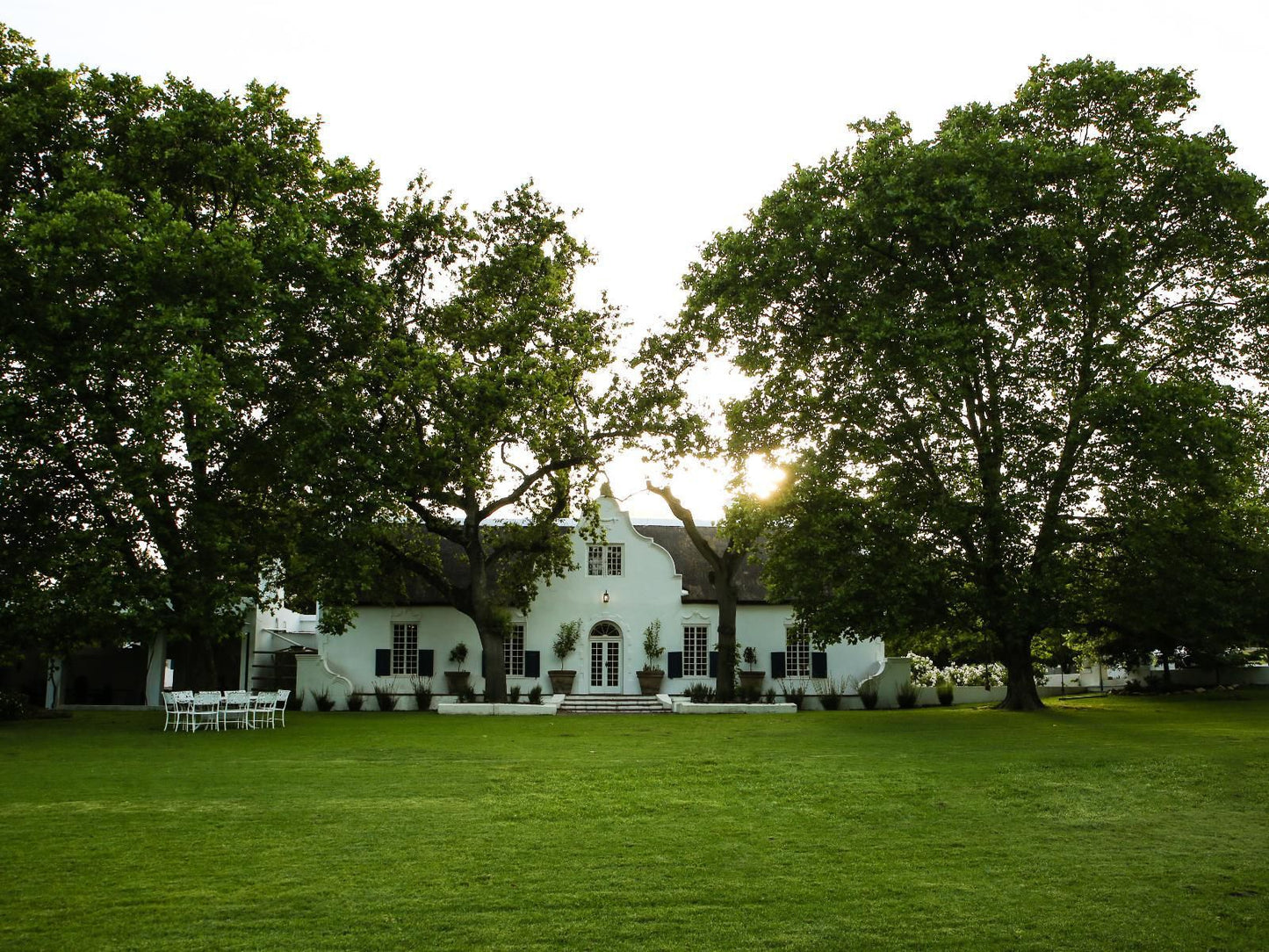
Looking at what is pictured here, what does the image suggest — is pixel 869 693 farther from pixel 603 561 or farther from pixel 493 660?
pixel 493 660

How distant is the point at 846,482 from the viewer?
25469 millimetres

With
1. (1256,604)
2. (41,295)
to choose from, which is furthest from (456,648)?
(1256,604)

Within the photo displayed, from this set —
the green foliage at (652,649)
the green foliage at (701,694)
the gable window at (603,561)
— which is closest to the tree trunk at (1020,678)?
the green foliage at (701,694)

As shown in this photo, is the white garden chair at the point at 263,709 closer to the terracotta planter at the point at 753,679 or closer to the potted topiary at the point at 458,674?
the potted topiary at the point at 458,674

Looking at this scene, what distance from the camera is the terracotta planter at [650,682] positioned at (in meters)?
33.3

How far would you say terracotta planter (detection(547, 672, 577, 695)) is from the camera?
33219 mm

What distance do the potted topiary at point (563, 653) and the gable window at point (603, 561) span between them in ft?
6.67

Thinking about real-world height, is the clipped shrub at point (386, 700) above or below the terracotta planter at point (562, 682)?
below

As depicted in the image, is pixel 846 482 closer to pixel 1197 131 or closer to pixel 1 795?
pixel 1197 131

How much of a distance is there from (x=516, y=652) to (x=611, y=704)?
4.11 meters

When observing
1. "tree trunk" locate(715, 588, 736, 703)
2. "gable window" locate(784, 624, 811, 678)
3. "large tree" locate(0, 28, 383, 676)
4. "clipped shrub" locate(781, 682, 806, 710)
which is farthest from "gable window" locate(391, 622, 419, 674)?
"gable window" locate(784, 624, 811, 678)

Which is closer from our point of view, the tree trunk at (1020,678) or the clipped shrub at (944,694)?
the tree trunk at (1020,678)

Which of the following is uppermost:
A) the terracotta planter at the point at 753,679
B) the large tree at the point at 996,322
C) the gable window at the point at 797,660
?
the large tree at the point at 996,322

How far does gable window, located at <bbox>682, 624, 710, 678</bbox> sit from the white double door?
2.21m
